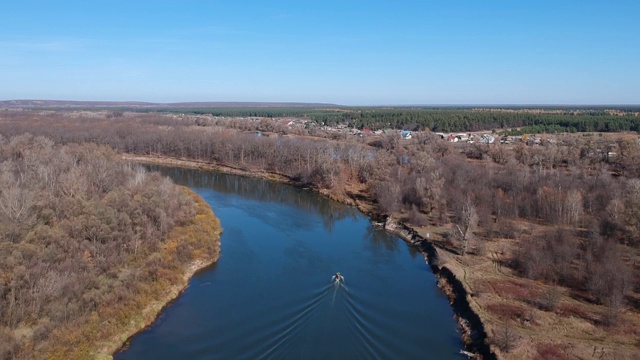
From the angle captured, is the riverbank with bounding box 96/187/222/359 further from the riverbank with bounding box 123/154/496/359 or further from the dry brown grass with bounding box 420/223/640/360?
the dry brown grass with bounding box 420/223/640/360

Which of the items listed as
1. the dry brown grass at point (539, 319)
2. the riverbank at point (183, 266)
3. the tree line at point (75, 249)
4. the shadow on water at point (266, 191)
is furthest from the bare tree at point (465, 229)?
the tree line at point (75, 249)

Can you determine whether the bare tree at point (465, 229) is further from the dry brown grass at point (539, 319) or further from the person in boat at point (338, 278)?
the person in boat at point (338, 278)

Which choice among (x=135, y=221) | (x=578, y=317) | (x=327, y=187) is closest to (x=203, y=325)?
(x=135, y=221)

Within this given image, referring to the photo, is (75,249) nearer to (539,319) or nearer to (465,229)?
(539,319)

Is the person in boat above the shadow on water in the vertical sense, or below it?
below

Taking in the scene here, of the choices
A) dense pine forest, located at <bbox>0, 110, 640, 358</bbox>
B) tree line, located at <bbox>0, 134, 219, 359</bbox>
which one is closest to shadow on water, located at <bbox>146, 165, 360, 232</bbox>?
dense pine forest, located at <bbox>0, 110, 640, 358</bbox>

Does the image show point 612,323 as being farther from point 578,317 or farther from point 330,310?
point 330,310

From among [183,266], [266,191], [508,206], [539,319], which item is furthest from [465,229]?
[266,191]
